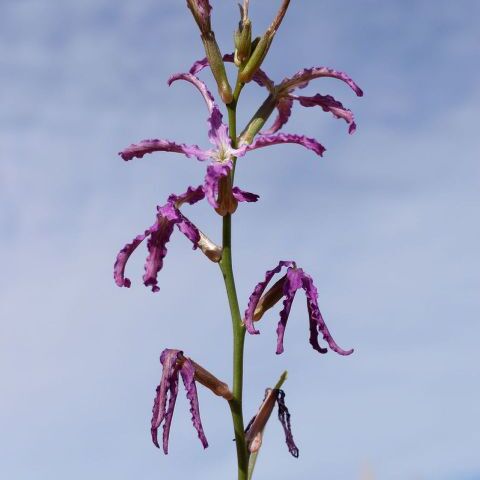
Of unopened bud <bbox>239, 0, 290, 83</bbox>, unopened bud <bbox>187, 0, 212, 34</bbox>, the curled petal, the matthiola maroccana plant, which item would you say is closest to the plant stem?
the matthiola maroccana plant

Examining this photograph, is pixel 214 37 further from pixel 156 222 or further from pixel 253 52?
pixel 156 222

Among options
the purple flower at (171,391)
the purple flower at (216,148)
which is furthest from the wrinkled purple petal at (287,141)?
the purple flower at (171,391)

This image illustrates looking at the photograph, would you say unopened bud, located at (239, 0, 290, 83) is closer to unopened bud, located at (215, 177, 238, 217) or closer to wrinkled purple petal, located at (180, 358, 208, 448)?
unopened bud, located at (215, 177, 238, 217)

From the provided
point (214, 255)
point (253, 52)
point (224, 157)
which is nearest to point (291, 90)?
point (253, 52)

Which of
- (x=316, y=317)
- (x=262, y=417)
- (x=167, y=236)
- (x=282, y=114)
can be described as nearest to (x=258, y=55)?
(x=282, y=114)

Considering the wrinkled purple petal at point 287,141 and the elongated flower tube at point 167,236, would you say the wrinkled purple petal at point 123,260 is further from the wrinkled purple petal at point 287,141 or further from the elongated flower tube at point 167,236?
the wrinkled purple petal at point 287,141

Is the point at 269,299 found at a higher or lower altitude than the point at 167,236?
lower

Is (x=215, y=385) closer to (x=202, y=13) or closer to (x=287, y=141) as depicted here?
(x=287, y=141)

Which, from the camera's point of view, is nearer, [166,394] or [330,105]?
[166,394]
